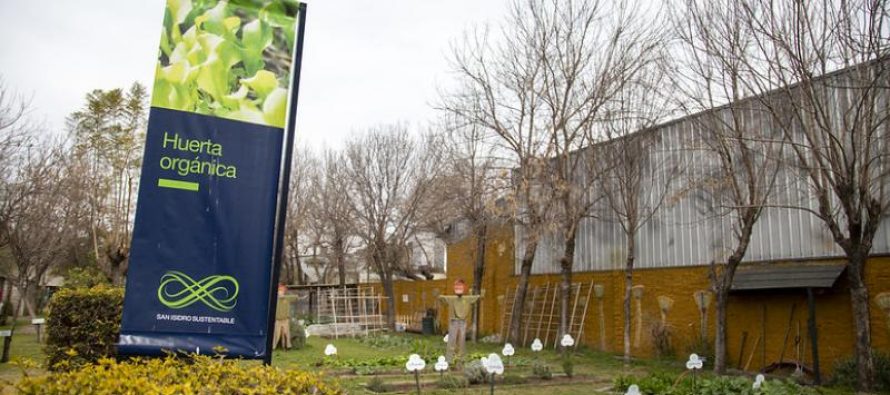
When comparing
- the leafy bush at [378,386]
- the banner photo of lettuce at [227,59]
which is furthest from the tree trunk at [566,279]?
the banner photo of lettuce at [227,59]

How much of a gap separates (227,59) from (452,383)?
24.6ft

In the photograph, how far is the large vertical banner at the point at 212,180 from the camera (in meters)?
5.51

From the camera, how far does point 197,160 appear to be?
5664mm

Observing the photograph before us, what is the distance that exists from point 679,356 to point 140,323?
13961mm

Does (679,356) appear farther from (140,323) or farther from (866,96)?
(140,323)

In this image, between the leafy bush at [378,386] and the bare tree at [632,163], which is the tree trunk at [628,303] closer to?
the bare tree at [632,163]

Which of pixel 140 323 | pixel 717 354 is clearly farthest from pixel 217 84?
pixel 717 354

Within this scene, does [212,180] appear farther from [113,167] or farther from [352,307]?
[352,307]

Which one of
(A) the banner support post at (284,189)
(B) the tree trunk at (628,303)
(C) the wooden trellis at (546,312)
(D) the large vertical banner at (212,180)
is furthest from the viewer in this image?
(C) the wooden trellis at (546,312)

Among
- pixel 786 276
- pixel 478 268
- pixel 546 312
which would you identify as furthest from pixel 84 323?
pixel 478 268

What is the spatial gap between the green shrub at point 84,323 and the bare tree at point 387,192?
54.6 ft

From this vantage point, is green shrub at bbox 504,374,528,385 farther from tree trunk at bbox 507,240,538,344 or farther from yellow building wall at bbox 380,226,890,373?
tree trunk at bbox 507,240,538,344

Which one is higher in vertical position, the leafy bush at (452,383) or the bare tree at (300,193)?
the bare tree at (300,193)

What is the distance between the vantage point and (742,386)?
10.1m
